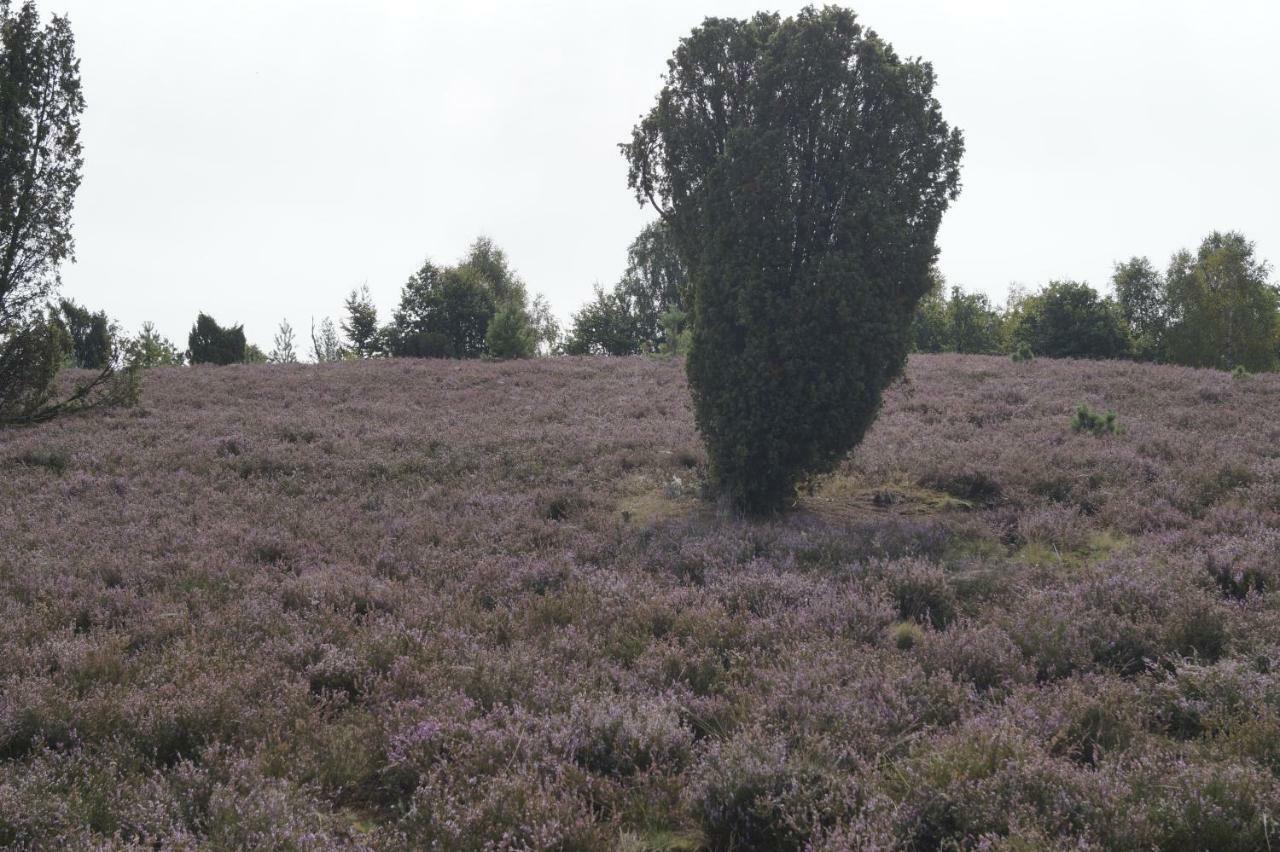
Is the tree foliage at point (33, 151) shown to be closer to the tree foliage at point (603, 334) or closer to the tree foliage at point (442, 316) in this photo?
the tree foliage at point (442, 316)

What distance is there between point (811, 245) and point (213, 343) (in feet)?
109

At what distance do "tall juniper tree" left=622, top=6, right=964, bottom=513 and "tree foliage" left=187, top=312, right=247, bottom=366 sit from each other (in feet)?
100

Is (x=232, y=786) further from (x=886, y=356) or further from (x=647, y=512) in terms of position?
(x=886, y=356)

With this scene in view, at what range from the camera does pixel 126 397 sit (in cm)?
1267

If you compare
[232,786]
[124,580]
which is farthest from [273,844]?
[124,580]

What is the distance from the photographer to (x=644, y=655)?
618 centimetres

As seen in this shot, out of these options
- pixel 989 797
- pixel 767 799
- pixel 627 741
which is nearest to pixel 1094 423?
pixel 989 797

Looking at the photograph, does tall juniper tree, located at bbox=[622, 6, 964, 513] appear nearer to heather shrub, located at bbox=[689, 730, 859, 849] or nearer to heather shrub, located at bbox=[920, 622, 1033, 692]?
heather shrub, located at bbox=[920, 622, 1033, 692]

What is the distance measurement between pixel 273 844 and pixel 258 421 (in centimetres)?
1580

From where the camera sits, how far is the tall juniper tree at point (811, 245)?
11.2 m

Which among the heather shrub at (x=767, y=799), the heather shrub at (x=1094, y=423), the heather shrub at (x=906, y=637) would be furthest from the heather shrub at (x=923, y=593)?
the heather shrub at (x=1094, y=423)

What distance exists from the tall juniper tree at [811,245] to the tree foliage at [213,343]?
30.6 meters

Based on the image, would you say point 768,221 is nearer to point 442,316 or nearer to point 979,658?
point 979,658

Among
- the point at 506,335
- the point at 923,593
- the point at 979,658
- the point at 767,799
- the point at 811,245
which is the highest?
the point at 506,335
